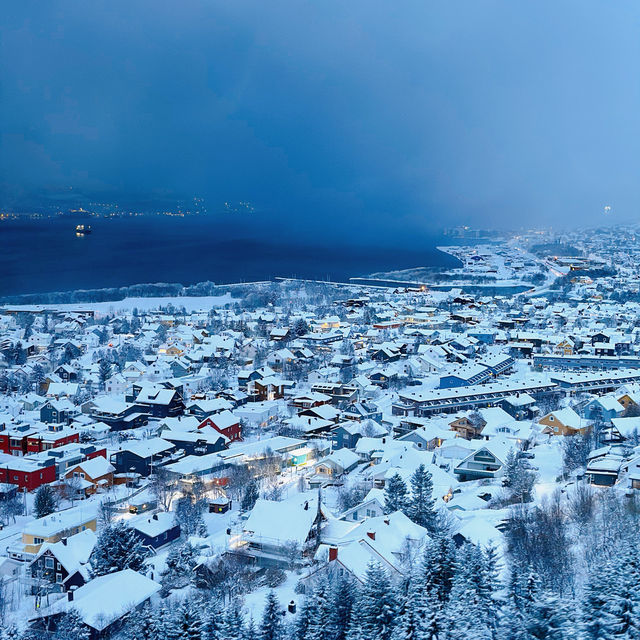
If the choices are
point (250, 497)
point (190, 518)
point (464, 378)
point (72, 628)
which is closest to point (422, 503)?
point (250, 497)

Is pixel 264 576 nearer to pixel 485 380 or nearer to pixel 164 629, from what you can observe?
pixel 164 629

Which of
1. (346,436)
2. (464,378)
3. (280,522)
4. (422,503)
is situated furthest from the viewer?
(464,378)

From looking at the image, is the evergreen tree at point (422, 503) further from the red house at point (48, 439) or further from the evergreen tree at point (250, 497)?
the red house at point (48, 439)

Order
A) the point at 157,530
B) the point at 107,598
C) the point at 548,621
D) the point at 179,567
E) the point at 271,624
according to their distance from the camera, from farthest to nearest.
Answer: the point at 157,530 < the point at 179,567 < the point at 107,598 < the point at 271,624 < the point at 548,621

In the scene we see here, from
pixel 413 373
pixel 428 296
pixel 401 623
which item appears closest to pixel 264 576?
pixel 401 623

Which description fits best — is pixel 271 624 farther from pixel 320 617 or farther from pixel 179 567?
pixel 179 567

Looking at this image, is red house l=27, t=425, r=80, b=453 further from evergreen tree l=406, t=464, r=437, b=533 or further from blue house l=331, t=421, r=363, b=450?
evergreen tree l=406, t=464, r=437, b=533

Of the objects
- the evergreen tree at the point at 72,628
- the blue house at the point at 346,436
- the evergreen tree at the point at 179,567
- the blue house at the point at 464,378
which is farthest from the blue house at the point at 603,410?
the evergreen tree at the point at 72,628
